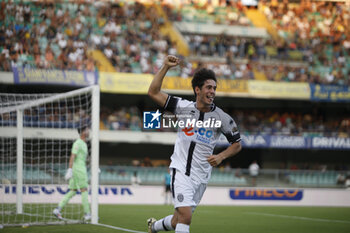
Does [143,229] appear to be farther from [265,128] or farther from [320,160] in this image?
[320,160]

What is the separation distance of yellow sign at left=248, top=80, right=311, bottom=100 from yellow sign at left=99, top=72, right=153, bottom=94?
223 inches

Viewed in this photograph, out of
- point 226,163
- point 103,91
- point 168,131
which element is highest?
point 103,91

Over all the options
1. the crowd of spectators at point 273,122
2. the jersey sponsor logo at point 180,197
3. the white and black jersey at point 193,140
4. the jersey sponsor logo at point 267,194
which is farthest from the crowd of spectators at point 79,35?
the jersey sponsor logo at point 180,197

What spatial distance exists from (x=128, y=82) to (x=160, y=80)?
21.9 m

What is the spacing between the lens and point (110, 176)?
74.1 ft

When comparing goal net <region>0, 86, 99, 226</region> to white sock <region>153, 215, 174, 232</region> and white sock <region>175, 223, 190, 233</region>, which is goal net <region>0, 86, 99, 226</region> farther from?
white sock <region>175, 223, 190, 233</region>

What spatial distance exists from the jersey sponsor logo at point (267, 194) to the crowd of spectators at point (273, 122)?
5131 millimetres

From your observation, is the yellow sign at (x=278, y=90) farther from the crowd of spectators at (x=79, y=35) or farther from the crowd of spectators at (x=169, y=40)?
the crowd of spectators at (x=79, y=35)

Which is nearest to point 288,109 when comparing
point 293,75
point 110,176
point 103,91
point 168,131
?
point 293,75

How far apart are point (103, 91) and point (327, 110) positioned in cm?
1353

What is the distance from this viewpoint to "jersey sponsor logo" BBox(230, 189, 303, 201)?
24.1 metres

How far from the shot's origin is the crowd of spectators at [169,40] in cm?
2677

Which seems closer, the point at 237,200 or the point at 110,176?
the point at 110,176

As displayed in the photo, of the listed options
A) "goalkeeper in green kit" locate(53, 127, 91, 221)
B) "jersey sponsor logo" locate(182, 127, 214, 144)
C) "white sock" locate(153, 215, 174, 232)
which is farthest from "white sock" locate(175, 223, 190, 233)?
"goalkeeper in green kit" locate(53, 127, 91, 221)
